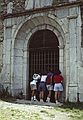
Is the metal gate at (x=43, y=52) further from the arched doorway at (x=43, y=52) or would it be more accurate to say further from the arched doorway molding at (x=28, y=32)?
the arched doorway molding at (x=28, y=32)

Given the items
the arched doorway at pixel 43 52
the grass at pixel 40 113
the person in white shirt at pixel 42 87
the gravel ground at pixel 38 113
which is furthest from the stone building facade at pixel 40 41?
the gravel ground at pixel 38 113

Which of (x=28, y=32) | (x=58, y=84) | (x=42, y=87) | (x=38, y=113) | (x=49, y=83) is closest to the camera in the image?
(x=38, y=113)

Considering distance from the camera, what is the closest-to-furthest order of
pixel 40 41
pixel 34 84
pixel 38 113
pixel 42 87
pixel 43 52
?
pixel 38 113, pixel 42 87, pixel 34 84, pixel 43 52, pixel 40 41

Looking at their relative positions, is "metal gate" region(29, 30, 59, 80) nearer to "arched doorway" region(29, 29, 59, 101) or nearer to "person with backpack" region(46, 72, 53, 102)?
"arched doorway" region(29, 29, 59, 101)

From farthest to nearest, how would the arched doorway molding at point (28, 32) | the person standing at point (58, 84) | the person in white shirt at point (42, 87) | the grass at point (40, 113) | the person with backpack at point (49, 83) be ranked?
the arched doorway molding at point (28, 32) → the person in white shirt at point (42, 87) → the person with backpack at point (49, 83) → the person standing at point (58, 84) → the grass at point (40, 113)

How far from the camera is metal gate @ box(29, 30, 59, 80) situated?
42.2 ft

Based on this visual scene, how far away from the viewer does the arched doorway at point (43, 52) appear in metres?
12.9

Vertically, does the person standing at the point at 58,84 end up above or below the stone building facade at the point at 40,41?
below

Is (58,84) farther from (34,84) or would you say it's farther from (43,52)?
(43,52)

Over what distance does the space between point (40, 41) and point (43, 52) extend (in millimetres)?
535

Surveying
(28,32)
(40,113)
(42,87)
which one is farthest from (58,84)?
(28,32)

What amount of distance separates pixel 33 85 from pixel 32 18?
271 cm

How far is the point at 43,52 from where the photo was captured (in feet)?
43.0

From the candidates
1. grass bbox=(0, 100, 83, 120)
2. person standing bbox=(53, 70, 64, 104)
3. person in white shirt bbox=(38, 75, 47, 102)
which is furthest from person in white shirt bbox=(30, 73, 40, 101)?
grass bbox=(0, 100, 83, 120)
